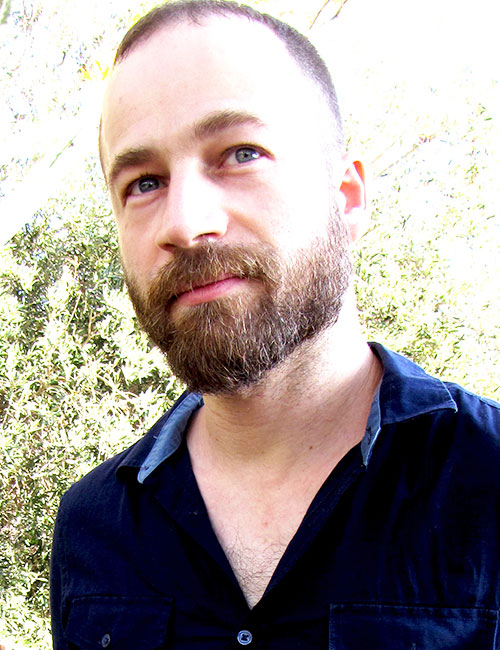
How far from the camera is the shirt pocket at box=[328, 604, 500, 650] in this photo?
1.23m

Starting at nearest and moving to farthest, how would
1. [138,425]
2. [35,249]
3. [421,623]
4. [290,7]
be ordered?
[421,623] → [138,425] → [35,249] → [290,7]

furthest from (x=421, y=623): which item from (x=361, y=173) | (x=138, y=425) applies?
(x=138, y=425)

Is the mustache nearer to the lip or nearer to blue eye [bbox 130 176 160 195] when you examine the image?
the lip

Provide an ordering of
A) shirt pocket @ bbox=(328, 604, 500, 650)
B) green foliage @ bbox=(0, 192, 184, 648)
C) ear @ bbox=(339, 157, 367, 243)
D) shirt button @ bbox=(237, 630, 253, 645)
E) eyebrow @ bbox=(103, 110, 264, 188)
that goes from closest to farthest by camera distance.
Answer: shirt pocket @ bbox=(328, 604, 500, 650)
shirt button @ bbox=(237, 630, 253, 645)
eyebrow @ bbox=(103, 110, 264, 188)
ear @ bbox=(339, 157, 367, 243)
green foliage @ bbox=(0, 192, 184, 648)

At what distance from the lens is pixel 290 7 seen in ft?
18.1

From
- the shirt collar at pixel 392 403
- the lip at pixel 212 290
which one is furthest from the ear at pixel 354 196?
the lip at pixel 212 290

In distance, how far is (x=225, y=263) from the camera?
4.57 ft

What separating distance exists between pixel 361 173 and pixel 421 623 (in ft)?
3.70

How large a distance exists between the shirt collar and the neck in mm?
68

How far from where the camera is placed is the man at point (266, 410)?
1.29 m

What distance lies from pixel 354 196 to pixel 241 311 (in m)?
0.54

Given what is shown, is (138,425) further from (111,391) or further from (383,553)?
(383,553)

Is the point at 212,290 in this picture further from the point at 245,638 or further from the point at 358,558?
the point at 245,638

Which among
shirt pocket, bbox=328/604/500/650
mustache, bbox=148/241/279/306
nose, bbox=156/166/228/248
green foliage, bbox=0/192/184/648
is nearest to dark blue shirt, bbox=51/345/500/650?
shirt pocket, bbox=328/604/500/650
